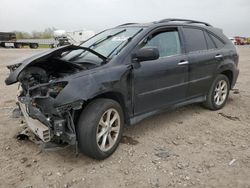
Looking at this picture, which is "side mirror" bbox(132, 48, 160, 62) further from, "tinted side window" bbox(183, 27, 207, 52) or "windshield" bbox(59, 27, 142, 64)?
"tinted side window" bbox(183, 27, 207, 52)

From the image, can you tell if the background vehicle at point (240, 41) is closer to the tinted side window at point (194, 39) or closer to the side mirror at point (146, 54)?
the tinted side window at point (194, 39)

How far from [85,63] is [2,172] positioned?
5.51ft

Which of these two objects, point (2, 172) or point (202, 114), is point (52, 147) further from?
point (202, 114)

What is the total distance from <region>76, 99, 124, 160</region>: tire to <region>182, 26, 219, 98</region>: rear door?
5.66 feet

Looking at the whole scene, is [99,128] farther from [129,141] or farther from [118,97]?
[129,141]

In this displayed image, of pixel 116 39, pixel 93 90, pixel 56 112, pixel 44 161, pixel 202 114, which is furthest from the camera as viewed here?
pixel 202 114

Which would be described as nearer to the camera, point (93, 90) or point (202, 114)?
point (93, 90)

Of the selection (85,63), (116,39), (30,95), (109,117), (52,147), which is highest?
(116,39)

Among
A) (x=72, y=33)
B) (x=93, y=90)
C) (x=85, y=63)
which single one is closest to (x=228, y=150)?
(x=93, y=90)

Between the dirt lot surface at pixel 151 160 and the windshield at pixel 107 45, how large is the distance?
1288 millimetres

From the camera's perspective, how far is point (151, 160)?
11.6ft

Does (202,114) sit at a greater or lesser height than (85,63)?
lesser

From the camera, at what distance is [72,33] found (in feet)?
133

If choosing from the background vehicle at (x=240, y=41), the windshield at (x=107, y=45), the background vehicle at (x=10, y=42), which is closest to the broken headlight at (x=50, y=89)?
the windshield at (x=107, y=45)
